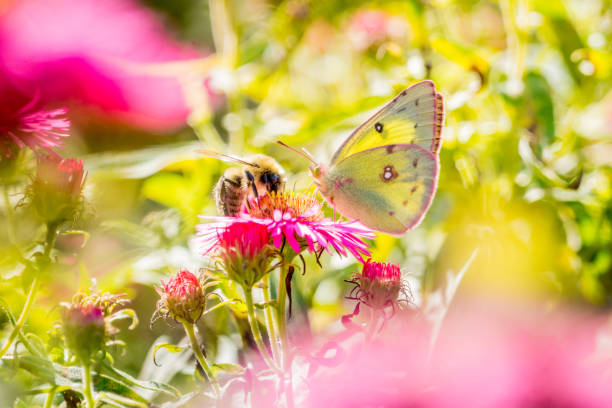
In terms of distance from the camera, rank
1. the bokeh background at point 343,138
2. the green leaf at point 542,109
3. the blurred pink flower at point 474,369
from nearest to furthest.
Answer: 1. the blurred pink flower at point 474,369
2. the bokeh background at point 343,138
3. the green leaf at point 542,109

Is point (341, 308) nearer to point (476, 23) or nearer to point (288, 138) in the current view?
point (288, 138)

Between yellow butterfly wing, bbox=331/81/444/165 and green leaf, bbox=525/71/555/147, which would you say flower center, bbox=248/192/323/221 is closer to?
yellow butterfly wing, bbox=331/81/444/165

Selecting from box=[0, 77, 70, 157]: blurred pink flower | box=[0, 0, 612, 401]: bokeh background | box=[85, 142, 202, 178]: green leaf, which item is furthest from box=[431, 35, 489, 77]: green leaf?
box=[0, 77, 70, 157]: blurred pink flower

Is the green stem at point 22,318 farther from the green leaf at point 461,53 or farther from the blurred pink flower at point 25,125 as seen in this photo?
the green leaf at point 461,53

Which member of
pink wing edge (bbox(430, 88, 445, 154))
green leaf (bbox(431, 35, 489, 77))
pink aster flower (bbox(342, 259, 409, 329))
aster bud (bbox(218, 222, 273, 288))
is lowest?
pink aster flower (bbox(342, 259, 409, 329))

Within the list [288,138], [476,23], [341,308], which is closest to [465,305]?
[341,308]

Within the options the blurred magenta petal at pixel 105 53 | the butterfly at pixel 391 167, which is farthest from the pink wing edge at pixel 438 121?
the blurred magenta petal at pixel 105 53
